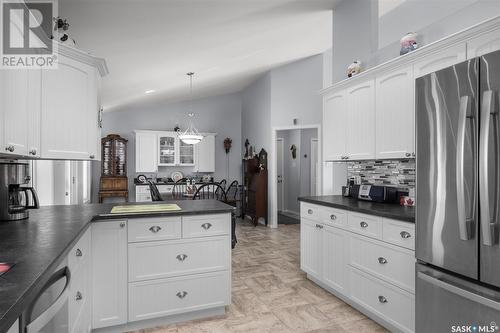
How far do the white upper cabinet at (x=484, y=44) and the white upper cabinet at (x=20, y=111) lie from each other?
2691 millimetres

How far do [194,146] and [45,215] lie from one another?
533 centimetres

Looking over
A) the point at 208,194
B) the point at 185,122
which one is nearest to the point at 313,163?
the point at 208,194

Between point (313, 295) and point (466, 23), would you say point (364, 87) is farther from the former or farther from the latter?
point (313, 295)

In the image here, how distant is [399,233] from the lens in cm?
205

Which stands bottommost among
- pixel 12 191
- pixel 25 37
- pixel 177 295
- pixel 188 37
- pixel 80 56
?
pixel 177 295

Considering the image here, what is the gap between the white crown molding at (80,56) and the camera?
2145 mm

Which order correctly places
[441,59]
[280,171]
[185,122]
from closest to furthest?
[441,59]
[280,171]
[185,122]

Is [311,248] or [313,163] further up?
[313,163]

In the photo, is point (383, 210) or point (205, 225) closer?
point (383, 210)

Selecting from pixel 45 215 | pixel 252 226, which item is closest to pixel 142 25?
pixel 45 215

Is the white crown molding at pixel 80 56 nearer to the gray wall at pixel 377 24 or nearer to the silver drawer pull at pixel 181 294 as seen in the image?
the silver drawer pull at pixel 181 294

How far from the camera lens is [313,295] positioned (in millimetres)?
2842

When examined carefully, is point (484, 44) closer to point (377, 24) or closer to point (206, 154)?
point (377, 24)

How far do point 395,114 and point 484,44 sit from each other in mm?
771
